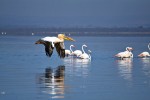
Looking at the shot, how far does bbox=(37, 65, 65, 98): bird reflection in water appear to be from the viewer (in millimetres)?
12082

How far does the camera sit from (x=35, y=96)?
1155cm

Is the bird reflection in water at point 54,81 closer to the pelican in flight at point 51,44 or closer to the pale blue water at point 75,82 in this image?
the pale blue water at point 75,82

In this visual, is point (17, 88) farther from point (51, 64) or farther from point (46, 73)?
point (51, 64)

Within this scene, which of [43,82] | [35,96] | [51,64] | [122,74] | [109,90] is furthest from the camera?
[51,64]

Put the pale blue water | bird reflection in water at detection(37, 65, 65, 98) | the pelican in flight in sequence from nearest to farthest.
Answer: the pale blue water → bird reflection in water at detection(37, 65, 65, 98) → the pelican in flight

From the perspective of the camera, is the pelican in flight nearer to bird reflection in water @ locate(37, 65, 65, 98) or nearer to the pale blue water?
the pale blue water

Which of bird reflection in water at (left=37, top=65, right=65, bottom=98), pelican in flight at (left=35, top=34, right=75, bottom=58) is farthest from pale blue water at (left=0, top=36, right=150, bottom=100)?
pelican in flight at (left=35, top=34, right=75, bottom=58)

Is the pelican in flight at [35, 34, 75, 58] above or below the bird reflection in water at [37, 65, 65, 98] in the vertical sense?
above

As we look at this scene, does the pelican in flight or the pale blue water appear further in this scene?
the pelican in flight

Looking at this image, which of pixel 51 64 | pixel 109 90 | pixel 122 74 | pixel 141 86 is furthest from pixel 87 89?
pixel 51 64

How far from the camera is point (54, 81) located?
1402 centimetres

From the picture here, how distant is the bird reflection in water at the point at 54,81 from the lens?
12082mm

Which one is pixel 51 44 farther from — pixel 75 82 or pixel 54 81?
pixel 75 82

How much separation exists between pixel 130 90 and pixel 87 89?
2.74 ft
